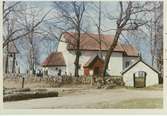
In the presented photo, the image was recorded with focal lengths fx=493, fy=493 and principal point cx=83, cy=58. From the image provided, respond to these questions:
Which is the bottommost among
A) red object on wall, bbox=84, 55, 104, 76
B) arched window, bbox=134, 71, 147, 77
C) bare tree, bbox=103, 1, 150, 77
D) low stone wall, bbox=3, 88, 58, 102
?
low stone wall, bbox=3, 88, 58, 102

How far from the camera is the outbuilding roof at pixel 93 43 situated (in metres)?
2.76

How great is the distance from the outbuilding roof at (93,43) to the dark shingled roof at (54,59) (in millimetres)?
71

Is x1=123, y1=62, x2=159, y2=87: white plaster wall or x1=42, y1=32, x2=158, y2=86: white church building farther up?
x1=42, y1=32, x2=158, y2=86: white church building

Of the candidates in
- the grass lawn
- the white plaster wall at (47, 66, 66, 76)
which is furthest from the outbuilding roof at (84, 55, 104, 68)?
the grass lawn

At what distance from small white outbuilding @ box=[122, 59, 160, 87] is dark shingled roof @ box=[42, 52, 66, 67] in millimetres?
363

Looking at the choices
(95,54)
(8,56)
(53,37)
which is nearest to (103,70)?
(95,54)

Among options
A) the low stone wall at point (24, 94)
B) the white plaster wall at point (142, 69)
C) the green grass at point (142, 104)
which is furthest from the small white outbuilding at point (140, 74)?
the low stone wall at point (24, 94)

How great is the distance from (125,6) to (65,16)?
0.34 m

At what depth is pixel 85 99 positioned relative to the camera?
276 cm

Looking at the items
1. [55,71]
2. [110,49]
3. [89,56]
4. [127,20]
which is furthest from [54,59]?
[127,20]

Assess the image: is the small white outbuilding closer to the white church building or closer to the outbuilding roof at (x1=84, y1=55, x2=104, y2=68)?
the white church building

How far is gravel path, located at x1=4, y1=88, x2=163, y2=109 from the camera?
2.72 m

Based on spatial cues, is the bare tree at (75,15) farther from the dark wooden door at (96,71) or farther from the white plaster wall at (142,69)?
the white plaster wall at (142,69)

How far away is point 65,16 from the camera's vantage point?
109 inches
